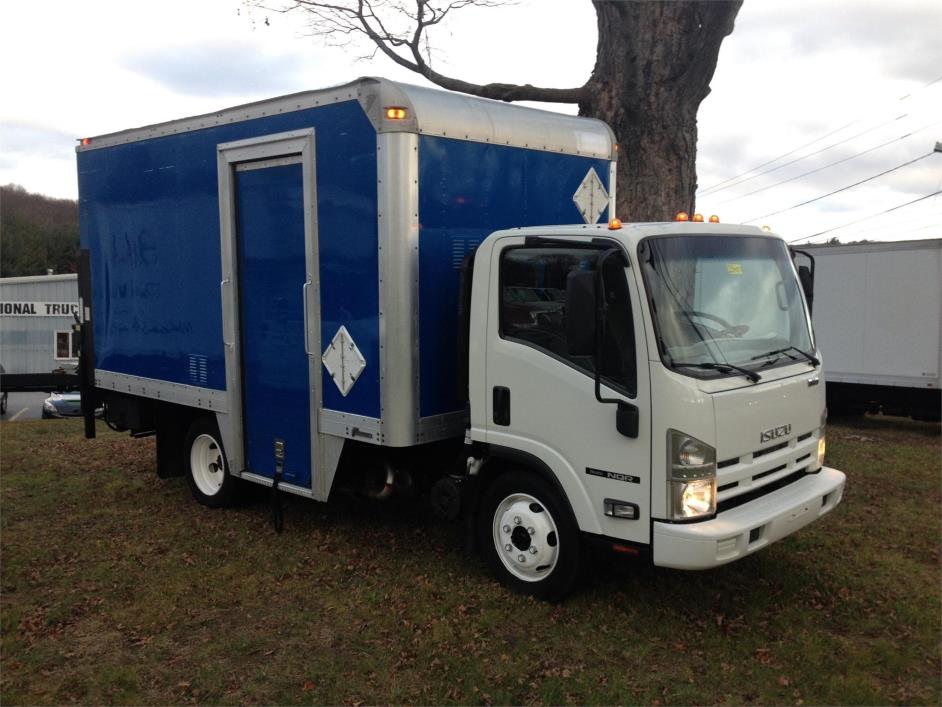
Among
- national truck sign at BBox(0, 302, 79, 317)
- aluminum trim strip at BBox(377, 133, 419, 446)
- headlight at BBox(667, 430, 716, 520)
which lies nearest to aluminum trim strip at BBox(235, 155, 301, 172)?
aluminum trim strip at BBox(377, 133, 419, 446)

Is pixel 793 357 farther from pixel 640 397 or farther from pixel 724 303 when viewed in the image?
pixel 640 397

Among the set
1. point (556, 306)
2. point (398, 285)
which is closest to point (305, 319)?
point (398, 285)

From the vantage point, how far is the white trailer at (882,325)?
12.3m

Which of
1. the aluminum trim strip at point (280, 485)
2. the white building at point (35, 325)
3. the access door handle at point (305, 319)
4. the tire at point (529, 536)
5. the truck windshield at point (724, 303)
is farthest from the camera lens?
the white building at point (35, 325)

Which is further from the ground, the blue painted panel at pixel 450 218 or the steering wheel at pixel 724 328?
the blue painted panel at pixel 450 218

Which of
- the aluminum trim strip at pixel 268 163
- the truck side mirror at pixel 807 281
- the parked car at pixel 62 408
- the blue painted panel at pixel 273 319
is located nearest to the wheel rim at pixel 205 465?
the blue painted panel at pixel 273 319

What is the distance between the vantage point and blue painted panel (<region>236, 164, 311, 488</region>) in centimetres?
615

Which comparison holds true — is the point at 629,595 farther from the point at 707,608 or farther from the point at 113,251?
the point at 113,251

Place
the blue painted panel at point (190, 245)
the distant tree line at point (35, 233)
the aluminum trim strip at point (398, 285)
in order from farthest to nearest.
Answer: the distant tree line at point (35, 233)
the blue painted panel at point (190, 245)
the aluminum trim strip at point (398, 285)

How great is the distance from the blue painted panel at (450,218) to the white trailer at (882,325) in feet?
28.8

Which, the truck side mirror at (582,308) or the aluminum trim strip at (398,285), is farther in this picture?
the aluminum trim strip at (398,285)

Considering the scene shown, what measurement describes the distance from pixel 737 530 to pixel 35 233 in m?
64.3

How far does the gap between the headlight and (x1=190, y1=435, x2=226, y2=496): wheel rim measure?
14.8 feet

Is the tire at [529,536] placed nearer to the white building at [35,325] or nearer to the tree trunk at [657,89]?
the tree trunk at [657,89]
